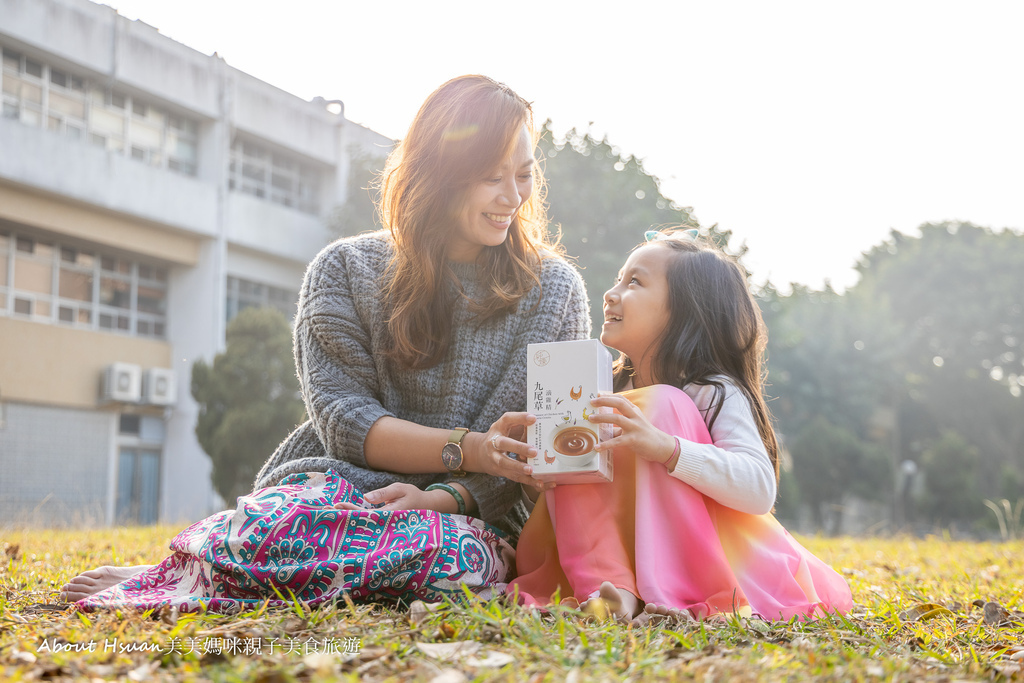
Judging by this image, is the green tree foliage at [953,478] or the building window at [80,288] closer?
the building window at [80,288]

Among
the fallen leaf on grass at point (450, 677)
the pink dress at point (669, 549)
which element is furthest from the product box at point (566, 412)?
the fallen leaf on grass at point (450, 677)

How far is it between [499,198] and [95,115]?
45.1 ft

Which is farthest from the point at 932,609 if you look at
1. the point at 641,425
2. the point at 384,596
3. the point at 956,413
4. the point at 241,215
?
the point at 956,413

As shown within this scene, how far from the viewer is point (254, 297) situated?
1666 centimetres

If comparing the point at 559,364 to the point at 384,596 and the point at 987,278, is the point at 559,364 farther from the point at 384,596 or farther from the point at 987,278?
the point at 987,278

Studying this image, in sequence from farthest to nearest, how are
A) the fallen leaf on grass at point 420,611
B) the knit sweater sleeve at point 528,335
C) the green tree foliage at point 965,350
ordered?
the green tree foliage at point 965,350 → the knit sweater sleeve at point 528,335 → the fallen leaf on grass at point 420,611

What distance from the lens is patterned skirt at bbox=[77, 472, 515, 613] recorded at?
203cm

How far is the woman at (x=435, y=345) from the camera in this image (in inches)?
89.6

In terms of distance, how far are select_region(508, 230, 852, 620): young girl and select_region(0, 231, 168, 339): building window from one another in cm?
1303

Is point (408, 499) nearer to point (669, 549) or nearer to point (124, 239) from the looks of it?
point (669, 549)

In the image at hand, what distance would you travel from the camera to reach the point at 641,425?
219 cm

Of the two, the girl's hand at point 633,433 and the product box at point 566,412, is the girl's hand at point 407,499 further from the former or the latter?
the girl's hand at point 633,433

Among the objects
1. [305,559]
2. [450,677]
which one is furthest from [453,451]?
[450,677]

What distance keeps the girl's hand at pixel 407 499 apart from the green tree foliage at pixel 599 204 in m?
10.3
